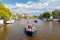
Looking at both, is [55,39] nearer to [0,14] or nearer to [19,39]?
[19,39]

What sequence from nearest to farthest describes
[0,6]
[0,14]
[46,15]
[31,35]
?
[31,35] < [0,14] < [0,6] < [46,15]

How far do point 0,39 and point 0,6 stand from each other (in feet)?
135

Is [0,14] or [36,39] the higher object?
[0,14]

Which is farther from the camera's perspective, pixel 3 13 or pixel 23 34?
pixel 3 13

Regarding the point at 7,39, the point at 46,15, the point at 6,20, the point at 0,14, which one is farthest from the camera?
the point at 46,15

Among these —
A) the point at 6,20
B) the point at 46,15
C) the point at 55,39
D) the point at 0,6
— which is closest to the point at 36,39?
the point at 55,39

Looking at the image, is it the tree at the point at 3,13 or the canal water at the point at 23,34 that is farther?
the tree at the point at 3,13

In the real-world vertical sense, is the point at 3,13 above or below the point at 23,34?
above

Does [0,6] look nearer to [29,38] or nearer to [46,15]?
[29,38]

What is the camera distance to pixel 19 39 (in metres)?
30.7

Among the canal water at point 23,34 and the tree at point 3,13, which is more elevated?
the tree at point 3,13

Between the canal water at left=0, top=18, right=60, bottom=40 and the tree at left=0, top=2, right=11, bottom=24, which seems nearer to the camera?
the canal water at left=0, top=18, right=60, bottom=40

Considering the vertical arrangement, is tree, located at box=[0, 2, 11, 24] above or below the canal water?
above

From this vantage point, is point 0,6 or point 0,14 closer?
point 0,14
